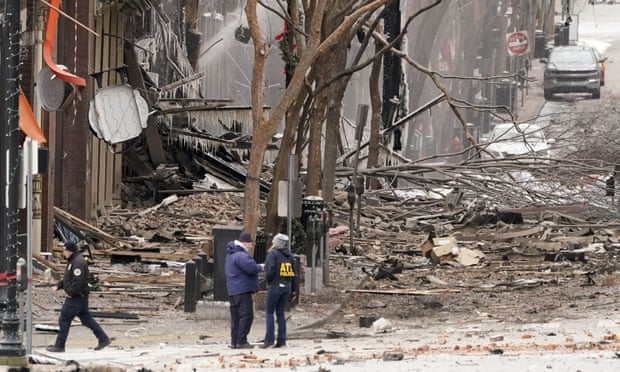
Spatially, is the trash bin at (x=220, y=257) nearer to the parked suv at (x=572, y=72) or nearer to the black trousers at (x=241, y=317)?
the black trousers at (x=241, y=317)

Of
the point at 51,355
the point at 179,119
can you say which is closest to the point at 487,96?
the point at 179,119

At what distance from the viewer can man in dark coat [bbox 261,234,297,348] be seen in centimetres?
1708

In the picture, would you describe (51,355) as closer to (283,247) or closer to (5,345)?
(5,345)

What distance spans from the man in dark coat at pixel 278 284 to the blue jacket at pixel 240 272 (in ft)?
0.55

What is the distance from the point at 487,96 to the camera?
6538cm

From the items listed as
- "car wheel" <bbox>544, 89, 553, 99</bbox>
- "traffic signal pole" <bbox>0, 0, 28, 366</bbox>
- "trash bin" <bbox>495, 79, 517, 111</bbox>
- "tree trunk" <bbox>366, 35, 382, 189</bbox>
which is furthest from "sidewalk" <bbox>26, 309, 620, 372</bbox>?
"car wheel" <bbox>544, 89, 553, 99</bbox>

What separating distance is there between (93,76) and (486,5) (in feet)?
121

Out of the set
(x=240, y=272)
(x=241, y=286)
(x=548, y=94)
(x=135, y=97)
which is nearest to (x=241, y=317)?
(x=241, y=286)

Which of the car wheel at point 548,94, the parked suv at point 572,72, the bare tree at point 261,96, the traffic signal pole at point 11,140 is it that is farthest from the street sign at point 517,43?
the traffic signal pole at point 11,140

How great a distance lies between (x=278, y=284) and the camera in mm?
17156

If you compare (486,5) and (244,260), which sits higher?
(486,5)

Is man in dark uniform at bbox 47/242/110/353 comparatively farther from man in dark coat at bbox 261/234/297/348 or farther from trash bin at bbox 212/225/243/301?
trash bin at bbox 212/225/243/301

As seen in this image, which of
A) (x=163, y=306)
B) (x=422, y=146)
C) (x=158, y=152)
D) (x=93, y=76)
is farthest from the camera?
(x=422, y=146)

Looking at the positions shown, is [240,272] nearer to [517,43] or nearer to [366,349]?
[366,349]
